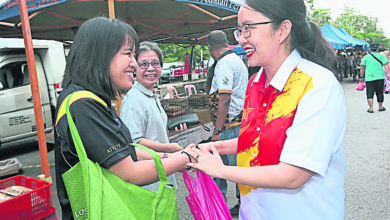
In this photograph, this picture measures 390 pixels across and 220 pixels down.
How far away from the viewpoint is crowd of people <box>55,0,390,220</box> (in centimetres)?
111

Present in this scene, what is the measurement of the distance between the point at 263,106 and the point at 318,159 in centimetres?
38

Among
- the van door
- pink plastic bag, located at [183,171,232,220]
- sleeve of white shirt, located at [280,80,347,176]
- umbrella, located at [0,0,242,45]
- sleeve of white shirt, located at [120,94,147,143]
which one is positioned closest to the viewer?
sleeve of white shirt, located at [280,80,347,176]

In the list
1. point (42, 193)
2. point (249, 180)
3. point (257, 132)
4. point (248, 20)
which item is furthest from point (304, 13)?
point (42, 193)

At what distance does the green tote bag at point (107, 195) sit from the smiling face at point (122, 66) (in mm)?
187

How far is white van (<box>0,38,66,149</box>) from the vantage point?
6.29 m

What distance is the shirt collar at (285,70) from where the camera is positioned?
1.27m

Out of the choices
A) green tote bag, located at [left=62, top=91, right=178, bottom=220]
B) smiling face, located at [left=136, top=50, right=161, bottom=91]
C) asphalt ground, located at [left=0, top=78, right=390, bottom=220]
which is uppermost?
smiling face, located at [left=136, top=50, right=161, bottom=91]

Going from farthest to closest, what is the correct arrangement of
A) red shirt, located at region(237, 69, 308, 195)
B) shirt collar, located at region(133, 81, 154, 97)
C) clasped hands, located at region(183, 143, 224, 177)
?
shirt collar, located at region(133, 81, 154, 97), clasped hands, located at region(183, 143, 224, 177), red shirt, located at region(237, 69, 308, 195)

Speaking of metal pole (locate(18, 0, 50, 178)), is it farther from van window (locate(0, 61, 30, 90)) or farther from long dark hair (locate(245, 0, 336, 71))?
van window (locate(0, 61, 30, 90))

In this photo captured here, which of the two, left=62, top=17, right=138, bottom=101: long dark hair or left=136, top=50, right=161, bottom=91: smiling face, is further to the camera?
left=136, top=50, right=161, bottom=91: smiling face

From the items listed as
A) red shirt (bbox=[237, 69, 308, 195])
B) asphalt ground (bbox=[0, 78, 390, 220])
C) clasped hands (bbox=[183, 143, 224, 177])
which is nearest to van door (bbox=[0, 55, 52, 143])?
asphalt ground (bbox=[0, 78, 390, 220])

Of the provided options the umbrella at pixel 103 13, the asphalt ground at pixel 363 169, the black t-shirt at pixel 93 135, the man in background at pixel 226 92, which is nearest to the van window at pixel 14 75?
the umbrella at pixel 103 13

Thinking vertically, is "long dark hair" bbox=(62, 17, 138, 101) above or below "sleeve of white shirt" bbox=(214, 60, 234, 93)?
above

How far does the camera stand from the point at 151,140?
7.68 ft
